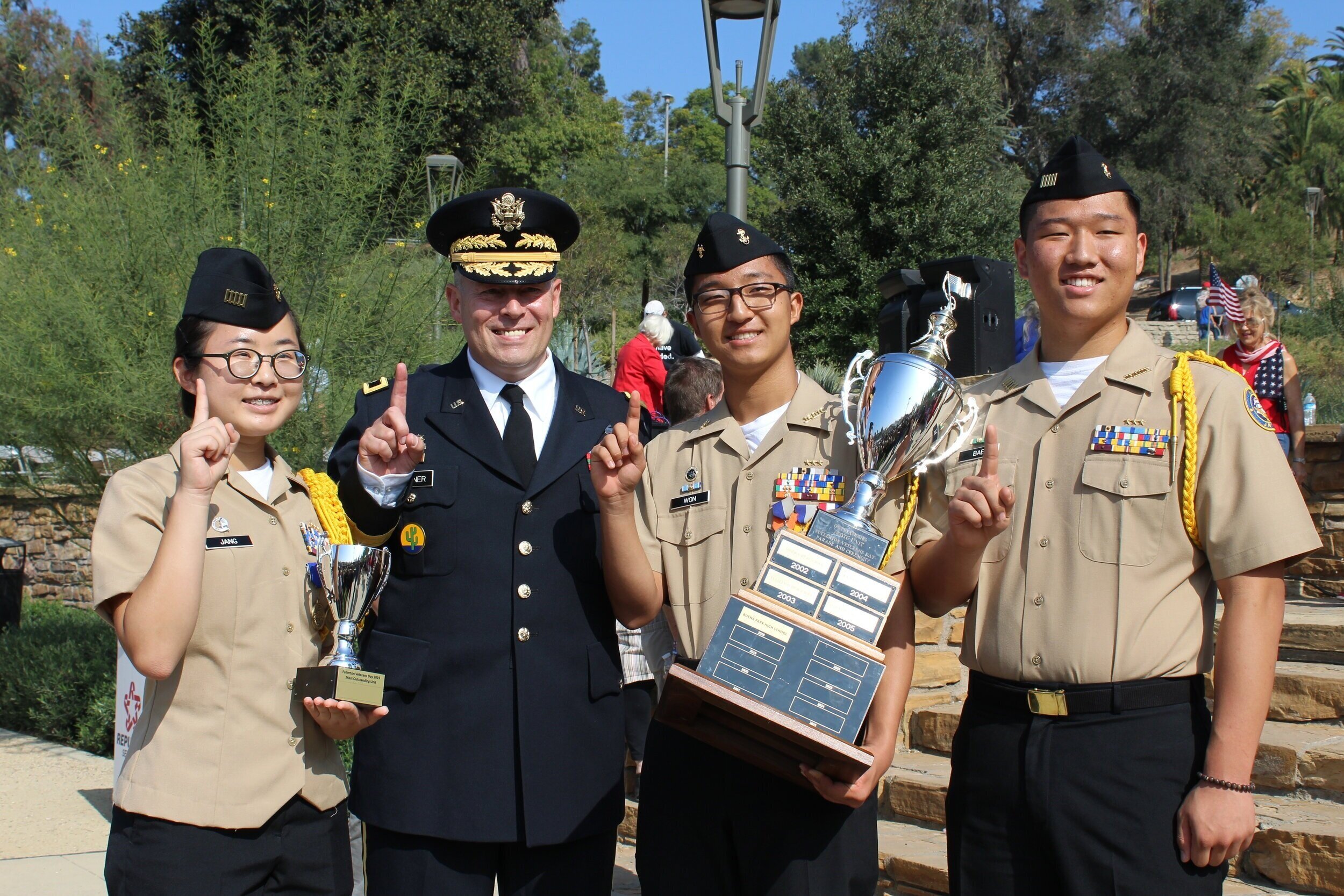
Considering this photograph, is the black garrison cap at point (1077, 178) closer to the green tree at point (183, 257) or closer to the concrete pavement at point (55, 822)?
the concrete pavement at point (55, 822)

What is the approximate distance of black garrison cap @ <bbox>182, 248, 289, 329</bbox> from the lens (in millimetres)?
2479

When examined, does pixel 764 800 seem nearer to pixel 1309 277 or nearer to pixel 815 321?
pixel 815 321

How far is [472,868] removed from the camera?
247 centimetres

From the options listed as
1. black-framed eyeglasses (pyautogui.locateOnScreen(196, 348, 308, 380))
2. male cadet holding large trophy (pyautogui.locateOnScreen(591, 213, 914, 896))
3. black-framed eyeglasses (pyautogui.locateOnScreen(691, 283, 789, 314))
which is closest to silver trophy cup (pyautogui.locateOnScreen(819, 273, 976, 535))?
male cadet holding large trophy (pyautogui.locateOnScreen(591, 213, 914, 896))

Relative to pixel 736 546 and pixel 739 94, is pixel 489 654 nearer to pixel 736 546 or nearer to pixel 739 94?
pixel 736 546

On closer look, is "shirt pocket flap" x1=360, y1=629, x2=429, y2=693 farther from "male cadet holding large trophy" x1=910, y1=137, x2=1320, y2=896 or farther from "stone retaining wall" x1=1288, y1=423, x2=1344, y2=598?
"stone retaining wall" x1=1288, y1=423, x2=1344, y2=598

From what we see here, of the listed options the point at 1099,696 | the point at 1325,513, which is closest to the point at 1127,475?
the point at 1099,696

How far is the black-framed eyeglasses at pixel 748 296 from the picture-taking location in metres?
2.46

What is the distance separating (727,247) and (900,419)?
0.57 metres

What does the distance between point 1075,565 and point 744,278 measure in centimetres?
92

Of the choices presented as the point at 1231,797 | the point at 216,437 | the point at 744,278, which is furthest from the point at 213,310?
the point at 1231,797

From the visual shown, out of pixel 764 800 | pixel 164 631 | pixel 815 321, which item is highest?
pixel 815 321

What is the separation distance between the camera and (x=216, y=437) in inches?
89.5

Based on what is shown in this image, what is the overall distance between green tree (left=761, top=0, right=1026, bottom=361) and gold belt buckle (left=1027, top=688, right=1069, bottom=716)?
40.4 ft
